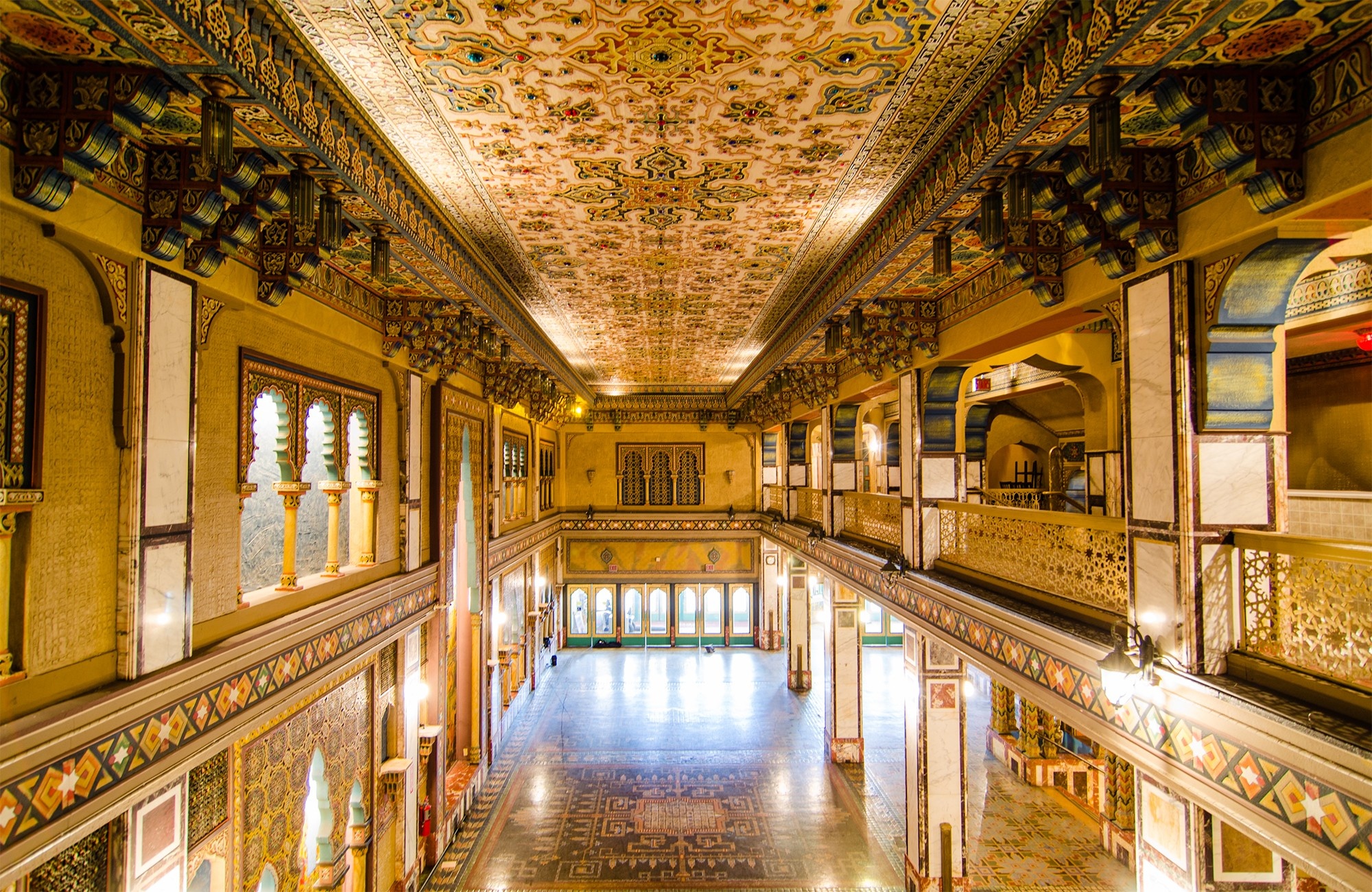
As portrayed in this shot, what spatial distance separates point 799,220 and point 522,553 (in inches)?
304

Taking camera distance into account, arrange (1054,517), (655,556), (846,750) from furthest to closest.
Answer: (655,556)
(846,750)
(1054,517)

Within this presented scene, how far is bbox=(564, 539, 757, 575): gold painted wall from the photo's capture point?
15766 millimetres

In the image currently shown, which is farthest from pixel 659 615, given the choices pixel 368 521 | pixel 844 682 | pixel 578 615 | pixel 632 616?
pixel 368 521

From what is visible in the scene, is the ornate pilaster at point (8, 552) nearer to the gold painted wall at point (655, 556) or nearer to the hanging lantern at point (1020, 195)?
the hanging lantern at point (1020, 195)

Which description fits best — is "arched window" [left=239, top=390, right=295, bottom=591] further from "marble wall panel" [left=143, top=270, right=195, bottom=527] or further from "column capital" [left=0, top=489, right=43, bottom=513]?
"column capital" [left=0, top=489, right=43, bottom=513]

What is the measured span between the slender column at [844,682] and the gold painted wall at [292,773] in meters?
6.21

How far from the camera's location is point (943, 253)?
420cm

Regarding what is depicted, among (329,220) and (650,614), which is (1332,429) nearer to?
(329,220)

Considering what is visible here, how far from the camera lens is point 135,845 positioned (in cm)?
297

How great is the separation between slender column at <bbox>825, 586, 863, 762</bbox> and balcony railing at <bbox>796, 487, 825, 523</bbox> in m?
1.14

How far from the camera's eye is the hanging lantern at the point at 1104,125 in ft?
8.35

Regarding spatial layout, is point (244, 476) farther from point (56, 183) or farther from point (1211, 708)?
point (1211, 708)

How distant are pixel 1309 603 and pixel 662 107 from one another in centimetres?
346

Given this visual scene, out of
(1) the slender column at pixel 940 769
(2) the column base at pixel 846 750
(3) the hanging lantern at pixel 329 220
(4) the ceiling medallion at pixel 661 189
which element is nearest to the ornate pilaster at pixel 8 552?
(3) the hanging lantern at pixel 329 220
